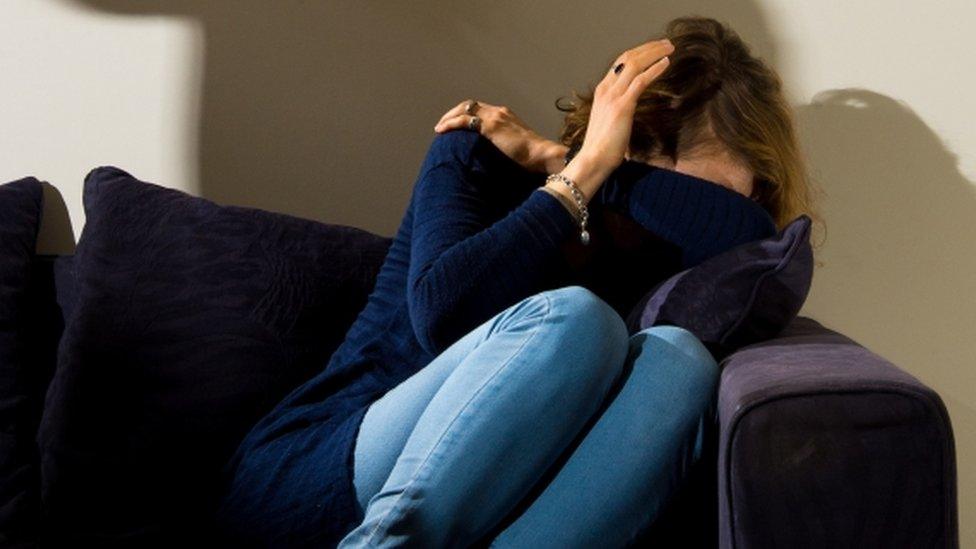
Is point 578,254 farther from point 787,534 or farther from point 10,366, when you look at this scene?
point 10,366

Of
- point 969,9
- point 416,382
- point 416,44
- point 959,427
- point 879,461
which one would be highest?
point 969,9

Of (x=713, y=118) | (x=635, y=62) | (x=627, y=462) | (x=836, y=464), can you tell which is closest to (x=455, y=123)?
(x=635, y=62)

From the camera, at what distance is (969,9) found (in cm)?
221

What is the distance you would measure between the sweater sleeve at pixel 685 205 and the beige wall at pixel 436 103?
495 mm

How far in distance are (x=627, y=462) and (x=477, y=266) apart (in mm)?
324

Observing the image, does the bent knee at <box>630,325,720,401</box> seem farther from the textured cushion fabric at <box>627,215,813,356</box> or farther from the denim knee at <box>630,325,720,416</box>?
the textured cushion fabric at <box>627,215,813,356</box>

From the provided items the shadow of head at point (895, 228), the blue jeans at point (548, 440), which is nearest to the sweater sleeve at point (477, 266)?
the blue jeans at point (548, 440)

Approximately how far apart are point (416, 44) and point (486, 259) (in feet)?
2.49

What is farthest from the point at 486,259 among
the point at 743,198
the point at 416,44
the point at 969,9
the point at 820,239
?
the point at 969,9

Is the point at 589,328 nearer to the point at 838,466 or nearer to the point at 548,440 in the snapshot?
the point at 548,440

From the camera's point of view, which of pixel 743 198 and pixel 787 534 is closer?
pixel 787 534

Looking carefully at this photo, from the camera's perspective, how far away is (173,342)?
1691 millimetres

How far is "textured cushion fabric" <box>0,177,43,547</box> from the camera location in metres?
1.57

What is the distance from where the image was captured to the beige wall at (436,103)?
2.07m
